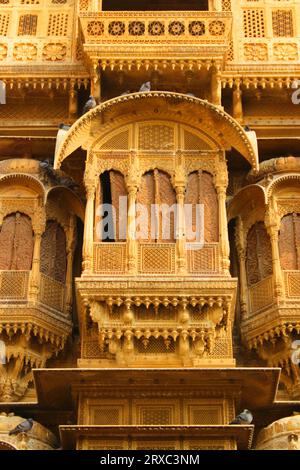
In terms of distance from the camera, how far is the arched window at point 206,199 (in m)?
14.5

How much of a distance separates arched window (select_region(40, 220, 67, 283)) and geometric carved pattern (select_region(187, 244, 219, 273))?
2.40 meters

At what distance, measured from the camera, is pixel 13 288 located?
14.8 m

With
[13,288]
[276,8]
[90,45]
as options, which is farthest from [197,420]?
[276,8]

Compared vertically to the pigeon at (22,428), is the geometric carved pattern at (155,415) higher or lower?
higher

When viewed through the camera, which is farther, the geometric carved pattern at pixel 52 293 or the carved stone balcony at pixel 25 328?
the geometric carved pattern at pixel 52 293

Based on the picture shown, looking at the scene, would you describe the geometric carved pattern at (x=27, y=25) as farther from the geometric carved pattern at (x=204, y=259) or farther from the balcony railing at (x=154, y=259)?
the geometric carved pattern at (x=204, y=259)

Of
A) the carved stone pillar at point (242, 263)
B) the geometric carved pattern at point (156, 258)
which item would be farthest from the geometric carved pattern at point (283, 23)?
the geometric carved pattern at point (156, 258)

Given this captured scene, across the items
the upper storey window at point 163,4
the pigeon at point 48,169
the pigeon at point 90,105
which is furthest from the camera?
the upper storey window at point 163,4

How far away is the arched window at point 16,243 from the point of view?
49.8ft

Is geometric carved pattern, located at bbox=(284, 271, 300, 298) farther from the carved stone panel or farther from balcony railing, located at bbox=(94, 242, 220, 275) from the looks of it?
the carved stone panel

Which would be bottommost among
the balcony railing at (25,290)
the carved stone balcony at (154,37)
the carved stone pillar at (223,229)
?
the balcony railing at (25,290)

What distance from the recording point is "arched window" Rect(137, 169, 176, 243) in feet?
47.3

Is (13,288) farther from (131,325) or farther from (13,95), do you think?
(13,95)

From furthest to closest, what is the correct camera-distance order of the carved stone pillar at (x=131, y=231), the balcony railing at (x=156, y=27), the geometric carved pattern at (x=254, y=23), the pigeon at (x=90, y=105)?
the geometric carved pattern at (x=254, y=23) → the balcony railing at (x=156, y=27) → the pigeon at (x=90, y=105) → the carved stone pillar at (x=131, y=231)
